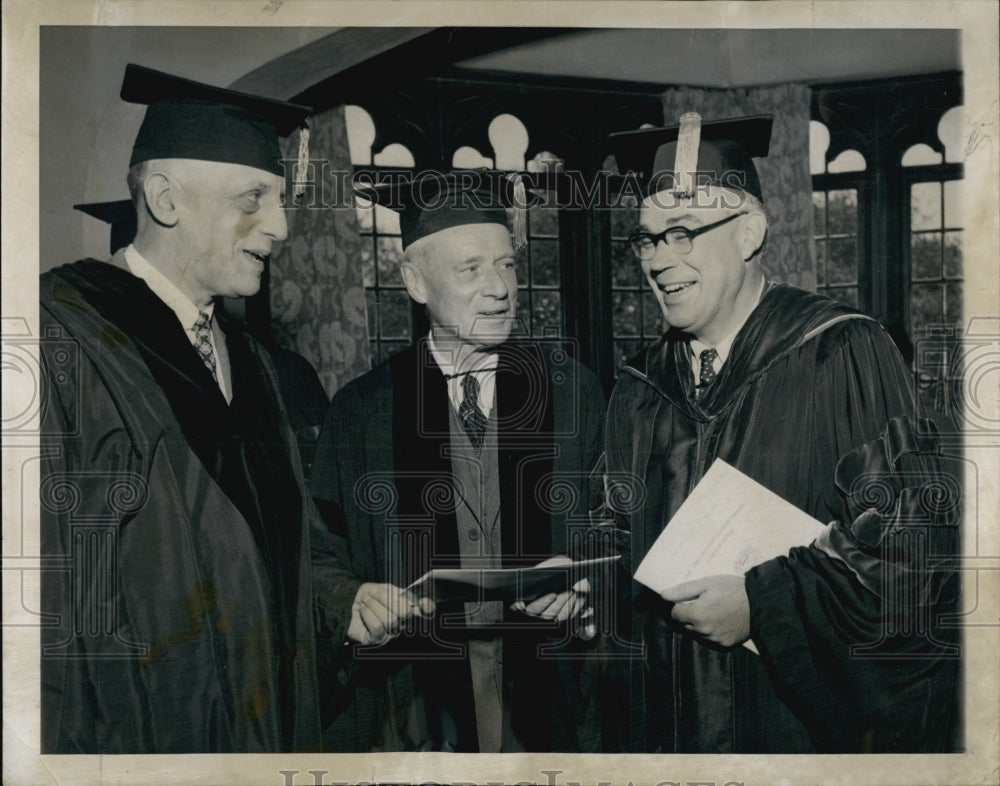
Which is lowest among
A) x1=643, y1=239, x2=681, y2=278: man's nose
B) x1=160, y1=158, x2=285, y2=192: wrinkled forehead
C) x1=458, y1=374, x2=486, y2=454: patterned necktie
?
x1=458, y1=374, x2=486, y2=454: patterned necktie

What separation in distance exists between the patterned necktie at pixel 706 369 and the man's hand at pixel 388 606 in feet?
4.63

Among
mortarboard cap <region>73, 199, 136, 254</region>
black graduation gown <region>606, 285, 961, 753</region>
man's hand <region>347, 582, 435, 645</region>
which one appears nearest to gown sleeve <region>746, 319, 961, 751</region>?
black graduation gown <region>606, 285, 961, 753</region>

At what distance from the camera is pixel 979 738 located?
198 inches

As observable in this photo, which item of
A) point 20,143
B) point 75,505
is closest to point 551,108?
point 20,143

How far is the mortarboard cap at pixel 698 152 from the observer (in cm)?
500

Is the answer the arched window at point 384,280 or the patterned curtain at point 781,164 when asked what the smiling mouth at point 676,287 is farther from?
the arched window at point 384,280

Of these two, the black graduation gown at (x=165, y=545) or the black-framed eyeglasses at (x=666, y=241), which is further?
the black-framed eyeglasses at (x=666, y=241)

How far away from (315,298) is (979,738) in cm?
327

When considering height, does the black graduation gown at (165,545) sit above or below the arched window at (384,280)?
below

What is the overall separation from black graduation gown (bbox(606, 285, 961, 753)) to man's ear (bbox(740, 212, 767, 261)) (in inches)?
7.1

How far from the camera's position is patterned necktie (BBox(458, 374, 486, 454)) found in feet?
16.3

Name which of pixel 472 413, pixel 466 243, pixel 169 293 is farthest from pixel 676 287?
pixel 169 293

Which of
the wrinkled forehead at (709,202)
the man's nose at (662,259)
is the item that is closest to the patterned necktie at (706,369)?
the man's nose at (662,259)

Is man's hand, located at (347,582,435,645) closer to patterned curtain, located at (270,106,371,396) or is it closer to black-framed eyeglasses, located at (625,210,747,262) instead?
patterned curtain, located at (270,106,371,396)
